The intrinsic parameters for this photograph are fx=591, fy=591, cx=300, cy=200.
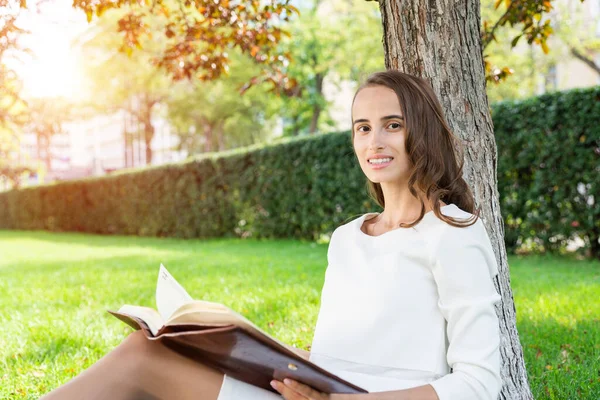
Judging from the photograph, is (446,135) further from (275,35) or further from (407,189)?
(275,35)

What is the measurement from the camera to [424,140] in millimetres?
1965

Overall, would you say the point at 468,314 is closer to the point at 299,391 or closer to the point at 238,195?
the point at 299,391

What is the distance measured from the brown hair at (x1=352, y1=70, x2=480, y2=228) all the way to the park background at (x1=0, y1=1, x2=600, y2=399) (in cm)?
36

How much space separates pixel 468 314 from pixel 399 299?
246 millimetres

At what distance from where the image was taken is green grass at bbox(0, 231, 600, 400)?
11.2 feet

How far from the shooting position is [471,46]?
246 centimetres

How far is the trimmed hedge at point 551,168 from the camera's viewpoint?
7.60 m

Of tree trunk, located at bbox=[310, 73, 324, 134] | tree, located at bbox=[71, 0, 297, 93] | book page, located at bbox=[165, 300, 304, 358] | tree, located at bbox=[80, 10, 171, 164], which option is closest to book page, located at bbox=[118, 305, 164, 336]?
book page, located at bbox=[165, 300, 304, 358]

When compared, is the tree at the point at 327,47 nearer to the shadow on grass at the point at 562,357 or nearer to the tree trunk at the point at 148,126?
the tree trunk at the point at 148,126

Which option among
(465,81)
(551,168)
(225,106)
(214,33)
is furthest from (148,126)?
(465,81)

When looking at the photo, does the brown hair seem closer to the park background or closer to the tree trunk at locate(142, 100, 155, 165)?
the park background

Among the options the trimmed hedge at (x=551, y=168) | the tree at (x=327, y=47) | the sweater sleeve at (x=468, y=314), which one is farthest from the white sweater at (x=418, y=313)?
the tree at (x=327, y=47)

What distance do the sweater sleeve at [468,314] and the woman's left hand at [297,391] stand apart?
0.32 m

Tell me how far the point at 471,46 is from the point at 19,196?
84.7 ft
